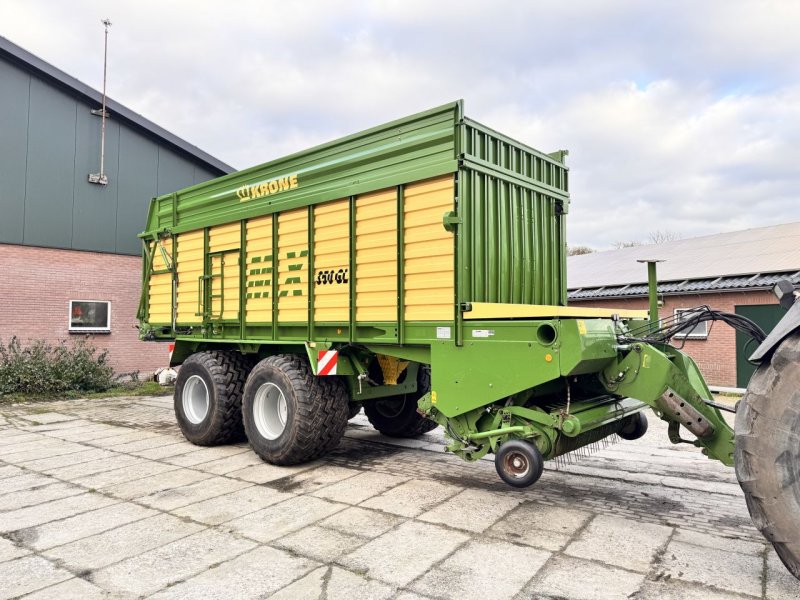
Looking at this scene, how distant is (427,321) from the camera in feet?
16.6

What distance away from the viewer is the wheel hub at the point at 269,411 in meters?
6.21

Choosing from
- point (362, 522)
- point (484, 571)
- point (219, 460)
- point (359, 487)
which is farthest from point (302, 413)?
point (484, 571)

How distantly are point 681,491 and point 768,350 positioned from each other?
8.60ft

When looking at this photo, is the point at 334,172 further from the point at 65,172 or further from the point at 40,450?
the point at 65,172

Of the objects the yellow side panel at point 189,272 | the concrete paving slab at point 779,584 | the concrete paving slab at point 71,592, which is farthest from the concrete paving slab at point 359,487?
the yellow side panel at point 189,272

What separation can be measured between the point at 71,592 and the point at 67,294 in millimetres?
12055

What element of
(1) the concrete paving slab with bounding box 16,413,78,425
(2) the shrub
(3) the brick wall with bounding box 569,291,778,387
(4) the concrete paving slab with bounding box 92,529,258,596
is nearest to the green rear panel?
(4) the concrete paving slab with bounding box 92,529,258,596

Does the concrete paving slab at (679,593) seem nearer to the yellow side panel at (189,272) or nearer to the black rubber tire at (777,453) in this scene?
the black rubber tire at (777,453)

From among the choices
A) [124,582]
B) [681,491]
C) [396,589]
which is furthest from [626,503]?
[124,582]

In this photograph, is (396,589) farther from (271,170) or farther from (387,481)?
(271,170)

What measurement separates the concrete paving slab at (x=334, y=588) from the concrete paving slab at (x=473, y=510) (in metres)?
1.06

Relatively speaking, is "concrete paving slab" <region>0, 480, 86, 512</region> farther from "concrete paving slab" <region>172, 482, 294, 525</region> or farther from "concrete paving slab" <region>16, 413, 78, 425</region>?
"concrete paving slab" <region>16, 413, 78, 425</region>

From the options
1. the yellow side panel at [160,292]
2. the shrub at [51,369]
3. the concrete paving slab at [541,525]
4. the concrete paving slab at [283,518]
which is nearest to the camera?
the concrete paving slab at [541,525]

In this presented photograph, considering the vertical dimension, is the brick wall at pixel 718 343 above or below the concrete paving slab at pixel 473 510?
above
